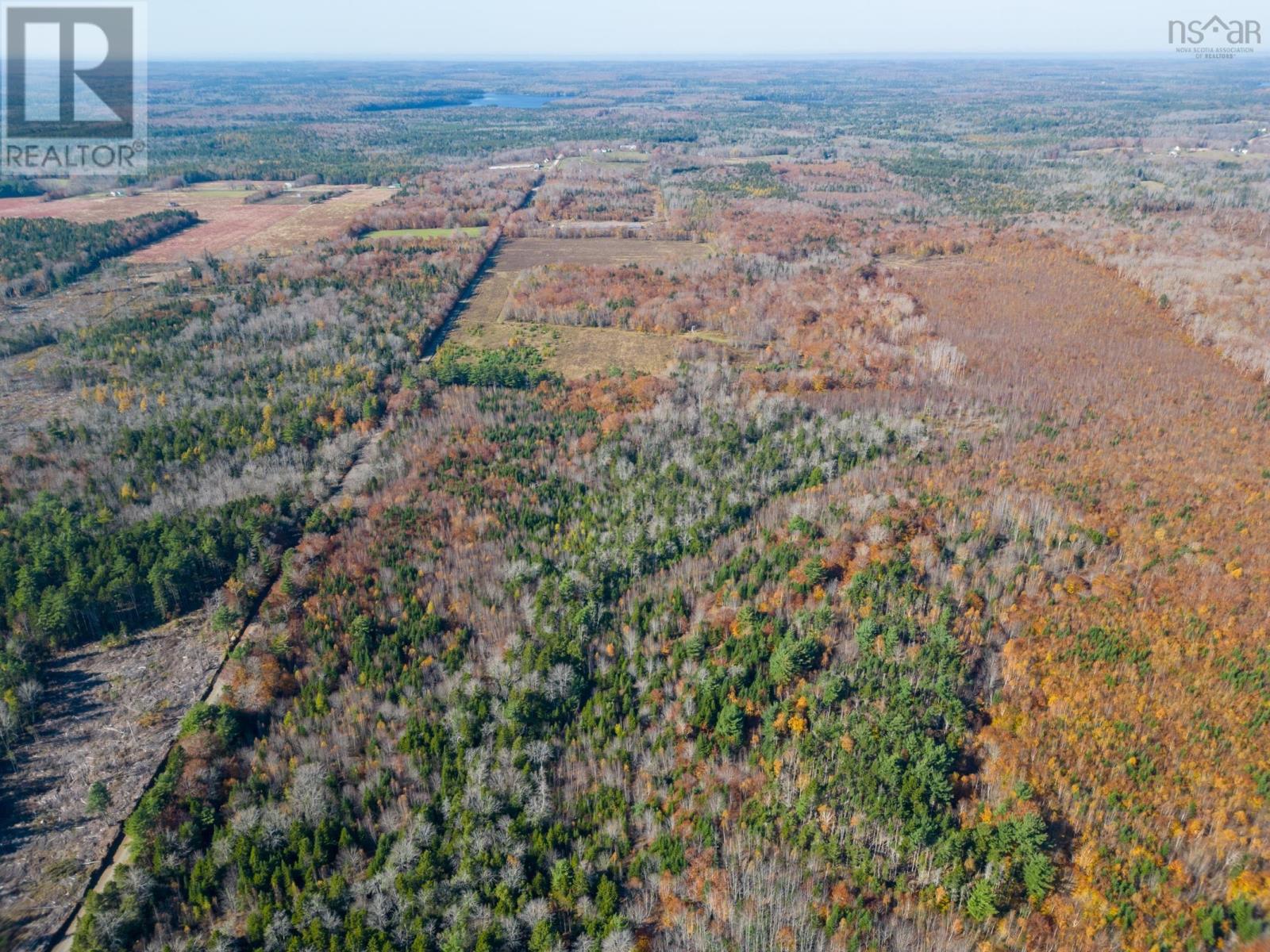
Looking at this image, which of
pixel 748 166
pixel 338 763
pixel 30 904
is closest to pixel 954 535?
pixel 338 763

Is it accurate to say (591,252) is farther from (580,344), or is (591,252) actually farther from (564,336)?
(580,344)

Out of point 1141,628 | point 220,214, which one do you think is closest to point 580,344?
point 1141,628

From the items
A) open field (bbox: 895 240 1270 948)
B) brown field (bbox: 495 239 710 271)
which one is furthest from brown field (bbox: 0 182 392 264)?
open field (bbox: 895 240 1270 948)

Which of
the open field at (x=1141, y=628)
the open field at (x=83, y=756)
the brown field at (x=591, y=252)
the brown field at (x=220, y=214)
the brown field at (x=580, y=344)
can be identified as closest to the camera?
the open field at (x=83, y=756)

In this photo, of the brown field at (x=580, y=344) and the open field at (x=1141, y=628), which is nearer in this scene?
the open field at (x=1141, y=628)

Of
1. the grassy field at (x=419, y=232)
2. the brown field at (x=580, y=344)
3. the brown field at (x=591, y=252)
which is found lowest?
the brown field at (x=580, y=344)

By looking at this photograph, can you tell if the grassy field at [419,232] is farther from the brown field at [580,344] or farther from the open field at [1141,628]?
the open field at [1141,628]

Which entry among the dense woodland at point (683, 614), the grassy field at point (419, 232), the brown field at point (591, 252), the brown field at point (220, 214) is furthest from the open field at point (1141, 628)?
the brown field at point (220, 214)
